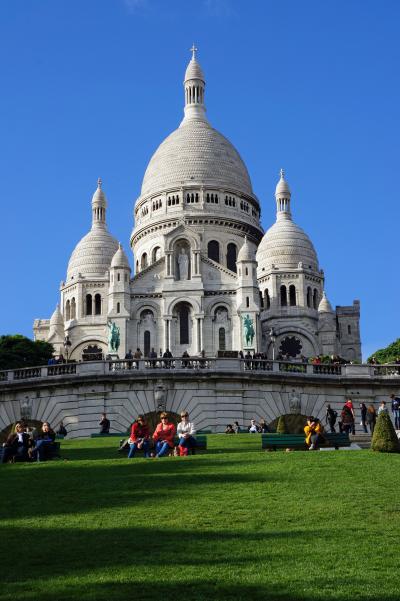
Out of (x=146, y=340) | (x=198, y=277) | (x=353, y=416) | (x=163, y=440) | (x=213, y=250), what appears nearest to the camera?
(x=163, y=440)

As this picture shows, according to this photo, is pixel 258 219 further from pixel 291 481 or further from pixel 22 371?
pixel 291 481

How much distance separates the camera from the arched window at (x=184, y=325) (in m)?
103

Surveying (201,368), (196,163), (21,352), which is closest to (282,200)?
(196,163)

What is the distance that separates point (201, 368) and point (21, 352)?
49.8 meters

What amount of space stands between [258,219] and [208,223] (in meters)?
10.3

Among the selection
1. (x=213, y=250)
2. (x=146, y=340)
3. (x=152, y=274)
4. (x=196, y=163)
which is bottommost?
(x=146, y=340)

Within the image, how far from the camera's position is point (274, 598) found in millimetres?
13117

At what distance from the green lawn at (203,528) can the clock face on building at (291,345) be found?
81517 mm

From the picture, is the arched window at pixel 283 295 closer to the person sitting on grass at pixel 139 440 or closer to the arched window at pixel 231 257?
the arched window at pixel 231 257

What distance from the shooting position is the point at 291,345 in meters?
107

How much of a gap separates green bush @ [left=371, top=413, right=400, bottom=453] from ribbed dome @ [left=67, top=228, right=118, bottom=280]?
90170 mm

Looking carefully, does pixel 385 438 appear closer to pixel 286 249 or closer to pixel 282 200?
pixel 286 249

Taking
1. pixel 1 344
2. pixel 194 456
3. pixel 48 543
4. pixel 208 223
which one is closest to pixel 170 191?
pixel 208 223

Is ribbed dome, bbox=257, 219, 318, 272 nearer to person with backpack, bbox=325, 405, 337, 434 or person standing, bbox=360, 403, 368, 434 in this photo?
person standing, bbox=360, 403, 368, 434
